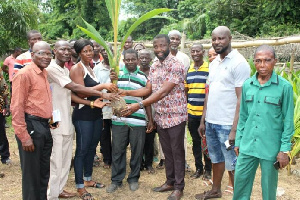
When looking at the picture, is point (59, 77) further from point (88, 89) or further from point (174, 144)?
point (174, 144)

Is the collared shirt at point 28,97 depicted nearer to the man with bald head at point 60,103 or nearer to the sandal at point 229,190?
the man with bald head at point 60,103

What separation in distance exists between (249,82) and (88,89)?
1.80 m

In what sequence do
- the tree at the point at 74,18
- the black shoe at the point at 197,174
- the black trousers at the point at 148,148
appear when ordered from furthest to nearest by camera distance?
the tree at the point at 74,18, the black trousers at the point at 148,148, the black shoe at the point at 197,174

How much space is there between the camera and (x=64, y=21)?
2153 cm

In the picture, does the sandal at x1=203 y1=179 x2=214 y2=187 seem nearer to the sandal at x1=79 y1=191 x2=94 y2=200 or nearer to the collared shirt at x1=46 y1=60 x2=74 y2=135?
the sandal at x1=79 y1=191 x2=94 y2=200

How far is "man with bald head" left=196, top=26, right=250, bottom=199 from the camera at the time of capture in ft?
11.4

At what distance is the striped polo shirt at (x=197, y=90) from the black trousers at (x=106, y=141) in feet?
4.50

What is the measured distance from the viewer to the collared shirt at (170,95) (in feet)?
12.7

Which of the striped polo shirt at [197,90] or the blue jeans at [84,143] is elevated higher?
the striped polo shirt at [197,90]

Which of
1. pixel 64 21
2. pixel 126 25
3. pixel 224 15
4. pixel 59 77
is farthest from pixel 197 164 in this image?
pixel 64 21

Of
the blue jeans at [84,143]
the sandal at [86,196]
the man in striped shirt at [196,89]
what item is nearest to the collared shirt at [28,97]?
the blue jeans at [84,143]

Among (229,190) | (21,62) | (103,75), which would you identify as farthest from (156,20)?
(229,190)

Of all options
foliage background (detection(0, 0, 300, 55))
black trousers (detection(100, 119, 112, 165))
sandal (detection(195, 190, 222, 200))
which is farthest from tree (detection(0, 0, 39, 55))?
sandal (detection(195, 190, 222, 200))

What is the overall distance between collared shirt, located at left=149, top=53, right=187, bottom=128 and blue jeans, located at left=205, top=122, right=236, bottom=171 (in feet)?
1.25
